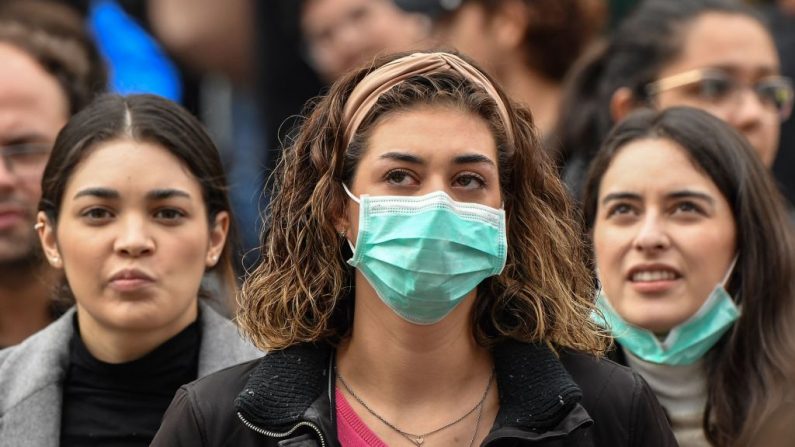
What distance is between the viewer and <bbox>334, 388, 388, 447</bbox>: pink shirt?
145 inches

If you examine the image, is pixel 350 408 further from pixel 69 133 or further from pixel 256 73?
pixel 256 73

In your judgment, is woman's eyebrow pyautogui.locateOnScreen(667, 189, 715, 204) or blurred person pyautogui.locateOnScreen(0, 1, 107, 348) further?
blurred person pyautogui.locateOnScreen(0, 1, 107, 348)

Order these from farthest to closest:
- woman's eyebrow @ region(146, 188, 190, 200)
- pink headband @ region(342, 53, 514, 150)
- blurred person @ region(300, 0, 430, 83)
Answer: blurred person @ region(300, 0, 430, 83) → woman's eyebrow @ region(146, 188, 190, 200) → pink headband @ region(342, 53, 514, 150)

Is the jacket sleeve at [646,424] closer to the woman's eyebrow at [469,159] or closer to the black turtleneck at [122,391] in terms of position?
the woman's eyebrow at [469,159]

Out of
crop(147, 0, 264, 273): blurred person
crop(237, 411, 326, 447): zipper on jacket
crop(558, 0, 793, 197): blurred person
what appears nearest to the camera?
crop(237, 411, 326, 447): zipper on jacket

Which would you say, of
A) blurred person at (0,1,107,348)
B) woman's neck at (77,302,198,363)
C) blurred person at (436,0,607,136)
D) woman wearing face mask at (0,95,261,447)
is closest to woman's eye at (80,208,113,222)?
woman wearing face mask at (0,95,261,447)

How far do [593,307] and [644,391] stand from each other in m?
0.33

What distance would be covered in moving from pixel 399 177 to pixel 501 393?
0.59m

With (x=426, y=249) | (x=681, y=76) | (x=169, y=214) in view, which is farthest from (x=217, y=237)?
(x=681, y=76)

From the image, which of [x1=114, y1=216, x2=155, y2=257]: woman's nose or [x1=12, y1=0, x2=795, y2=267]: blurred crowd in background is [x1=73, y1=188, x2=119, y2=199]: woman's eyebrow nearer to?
[x1=114, y1=216, x2=155, y2=257]: woman's nose

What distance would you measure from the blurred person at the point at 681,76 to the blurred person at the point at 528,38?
45 cm

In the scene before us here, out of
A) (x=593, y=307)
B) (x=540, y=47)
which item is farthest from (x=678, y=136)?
(x=540, y=47)

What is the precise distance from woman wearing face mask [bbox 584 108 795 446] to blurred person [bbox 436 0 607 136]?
2179 millimetres

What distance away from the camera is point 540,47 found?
7.02m
